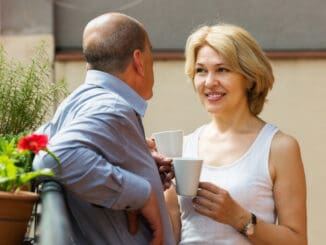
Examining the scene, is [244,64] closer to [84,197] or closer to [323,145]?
[84,197]

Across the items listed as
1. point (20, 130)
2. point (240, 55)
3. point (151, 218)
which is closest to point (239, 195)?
point (240, 55)

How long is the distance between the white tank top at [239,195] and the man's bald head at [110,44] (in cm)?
103

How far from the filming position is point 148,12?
25.2 ft

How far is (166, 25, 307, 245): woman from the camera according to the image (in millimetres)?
4062

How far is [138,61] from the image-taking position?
334cm

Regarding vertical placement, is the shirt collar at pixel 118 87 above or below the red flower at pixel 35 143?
above

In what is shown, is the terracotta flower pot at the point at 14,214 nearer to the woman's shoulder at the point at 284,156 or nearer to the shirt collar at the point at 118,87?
the shirt collar at the point at 118,87

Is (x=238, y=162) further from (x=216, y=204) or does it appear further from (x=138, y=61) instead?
(x=138, y=61)

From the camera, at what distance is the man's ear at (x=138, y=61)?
3.33m

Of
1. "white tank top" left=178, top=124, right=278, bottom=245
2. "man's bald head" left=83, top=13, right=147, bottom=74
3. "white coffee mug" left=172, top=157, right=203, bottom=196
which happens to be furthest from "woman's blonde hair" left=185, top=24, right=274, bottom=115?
"man's bald head" left=83, top=13, right=147, bottom=74

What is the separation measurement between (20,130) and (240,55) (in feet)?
6.84

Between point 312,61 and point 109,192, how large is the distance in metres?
4.59

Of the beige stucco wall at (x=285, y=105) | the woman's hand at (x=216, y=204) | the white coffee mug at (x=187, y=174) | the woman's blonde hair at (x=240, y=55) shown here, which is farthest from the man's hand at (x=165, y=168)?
the beige stucco wall at (x=285, y=105)

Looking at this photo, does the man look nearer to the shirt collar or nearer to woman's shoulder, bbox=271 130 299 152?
the shirt collar
